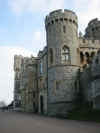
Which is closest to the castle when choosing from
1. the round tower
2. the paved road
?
the round tower

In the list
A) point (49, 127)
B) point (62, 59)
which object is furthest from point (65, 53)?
point (49, 127)

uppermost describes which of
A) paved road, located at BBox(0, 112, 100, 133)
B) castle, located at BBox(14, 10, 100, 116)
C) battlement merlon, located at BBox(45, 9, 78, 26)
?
battlement merlon, located at BBox(45, 9, 78, 26)

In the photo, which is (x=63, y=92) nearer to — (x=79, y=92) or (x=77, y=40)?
(x=79, y=92)

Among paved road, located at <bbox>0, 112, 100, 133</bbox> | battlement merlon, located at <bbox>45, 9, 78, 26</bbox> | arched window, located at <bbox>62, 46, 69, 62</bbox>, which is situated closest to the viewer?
paved road, located at <bbox>0, 112, 100, 133</bbox>

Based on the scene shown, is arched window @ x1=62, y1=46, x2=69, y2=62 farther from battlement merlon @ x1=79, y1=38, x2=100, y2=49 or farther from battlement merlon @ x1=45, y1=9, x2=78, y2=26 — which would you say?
battlement merlon @ x1=45, y1=9, x2=78, y2=26

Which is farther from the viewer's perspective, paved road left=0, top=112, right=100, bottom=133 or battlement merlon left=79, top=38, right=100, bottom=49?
battlement merlon left=79, top=38, right=100, bottom=49

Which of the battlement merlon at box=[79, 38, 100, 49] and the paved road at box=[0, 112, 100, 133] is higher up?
the battlement merlon at box=[79, 38, 100, 49]

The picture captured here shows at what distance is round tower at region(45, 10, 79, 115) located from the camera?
1065 inches

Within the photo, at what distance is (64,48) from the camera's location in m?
28.9

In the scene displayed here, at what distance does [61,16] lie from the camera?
96.9 feet

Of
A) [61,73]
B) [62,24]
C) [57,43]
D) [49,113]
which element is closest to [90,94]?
[61,73]

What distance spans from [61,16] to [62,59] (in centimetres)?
651

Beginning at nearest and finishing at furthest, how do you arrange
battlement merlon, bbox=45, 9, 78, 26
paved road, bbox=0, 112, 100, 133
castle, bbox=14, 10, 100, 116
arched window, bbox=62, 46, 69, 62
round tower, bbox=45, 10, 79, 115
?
paved road, bbox=0, 112, 100, 133, castle, bbox=14, 10, 100, 116, round tower, bbox=45, 10, 79, 115, arched window, bbox=62, 46, 69, 62, battlement merlon, bbox=45, 9, 78, 26

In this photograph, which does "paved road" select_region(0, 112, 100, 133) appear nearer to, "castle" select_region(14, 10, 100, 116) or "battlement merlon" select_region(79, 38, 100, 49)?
"castle" select_region(14, 10, 100, 116)
